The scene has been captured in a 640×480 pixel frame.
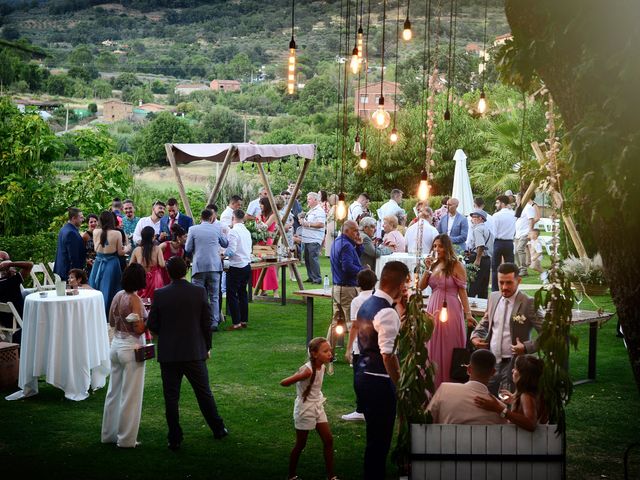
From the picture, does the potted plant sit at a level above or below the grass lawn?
above

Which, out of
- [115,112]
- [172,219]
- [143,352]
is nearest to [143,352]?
[143,352]

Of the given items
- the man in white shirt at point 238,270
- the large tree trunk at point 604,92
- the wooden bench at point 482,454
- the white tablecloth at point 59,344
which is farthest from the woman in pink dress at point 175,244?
the large tree trunk at point 604,92

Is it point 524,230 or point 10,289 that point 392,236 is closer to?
point 10,289

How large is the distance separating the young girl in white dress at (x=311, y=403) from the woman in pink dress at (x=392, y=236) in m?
6.43

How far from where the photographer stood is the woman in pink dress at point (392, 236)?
12641 mm

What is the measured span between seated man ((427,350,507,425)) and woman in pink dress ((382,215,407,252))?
7.10 metres

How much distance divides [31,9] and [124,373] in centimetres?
7770

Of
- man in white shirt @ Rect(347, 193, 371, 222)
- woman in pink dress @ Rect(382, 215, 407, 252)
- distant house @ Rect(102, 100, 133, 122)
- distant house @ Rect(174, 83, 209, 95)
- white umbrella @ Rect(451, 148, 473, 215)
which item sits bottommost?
woman in pink dress @ Rect(382, 215, 407, 252)

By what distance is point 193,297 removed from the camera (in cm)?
707

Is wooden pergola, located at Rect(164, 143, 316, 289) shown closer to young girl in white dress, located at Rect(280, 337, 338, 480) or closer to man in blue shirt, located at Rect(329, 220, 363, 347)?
man in blue shirt, located at Rect(329, 220, 363, 347)

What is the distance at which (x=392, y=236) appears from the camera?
1273 cm

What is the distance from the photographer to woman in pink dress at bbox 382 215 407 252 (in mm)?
12641

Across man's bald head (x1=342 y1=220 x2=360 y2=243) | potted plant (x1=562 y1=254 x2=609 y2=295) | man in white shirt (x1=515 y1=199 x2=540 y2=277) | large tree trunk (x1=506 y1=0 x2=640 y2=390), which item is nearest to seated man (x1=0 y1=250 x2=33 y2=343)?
man's bald head (x1=342 y1=220 x2=360 y2=243)

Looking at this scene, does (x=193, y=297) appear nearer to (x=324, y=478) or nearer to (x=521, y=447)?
(x=324, y=478)
